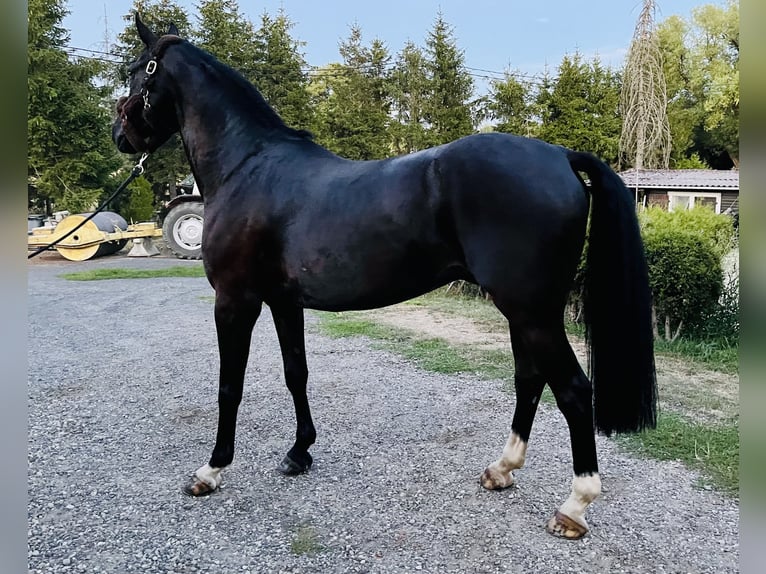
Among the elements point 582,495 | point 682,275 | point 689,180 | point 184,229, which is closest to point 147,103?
point 582,495

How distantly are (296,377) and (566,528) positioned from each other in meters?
1.56

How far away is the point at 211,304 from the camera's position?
8.34 meters

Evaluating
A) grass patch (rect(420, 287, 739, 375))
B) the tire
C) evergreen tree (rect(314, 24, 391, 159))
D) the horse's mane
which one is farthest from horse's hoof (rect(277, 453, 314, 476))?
evergreen tree (rect(314, 24, 391, 159))

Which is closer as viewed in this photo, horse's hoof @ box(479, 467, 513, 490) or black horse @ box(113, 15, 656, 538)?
black horse @ box(113, 15, 656, 538)

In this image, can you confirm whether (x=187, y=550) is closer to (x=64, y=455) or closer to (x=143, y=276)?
(x=64, y=455)

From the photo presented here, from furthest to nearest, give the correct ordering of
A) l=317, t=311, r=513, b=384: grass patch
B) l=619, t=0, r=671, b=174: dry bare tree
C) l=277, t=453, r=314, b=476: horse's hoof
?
l=619, t=0, r=671, b=174: dry bare tree → l=317, t=311, r=513, b=384: grass patch → l=277, t=453, r=314, b=476: horse's hoof

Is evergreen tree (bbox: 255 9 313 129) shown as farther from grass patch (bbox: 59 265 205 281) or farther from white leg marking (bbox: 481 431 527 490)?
white leg marking (bbox: 481 431 527 490)

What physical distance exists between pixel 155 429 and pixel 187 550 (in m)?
1.55

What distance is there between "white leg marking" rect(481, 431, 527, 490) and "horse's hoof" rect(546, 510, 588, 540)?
404mm

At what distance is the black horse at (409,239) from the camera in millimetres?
2100

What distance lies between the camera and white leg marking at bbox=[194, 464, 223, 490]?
2688 mm

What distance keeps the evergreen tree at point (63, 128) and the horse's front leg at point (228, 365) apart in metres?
15.4

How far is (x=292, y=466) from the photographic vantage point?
9.46 feet

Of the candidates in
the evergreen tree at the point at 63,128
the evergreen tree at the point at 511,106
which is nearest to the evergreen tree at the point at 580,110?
the evergreen tree at the point at 511,106
